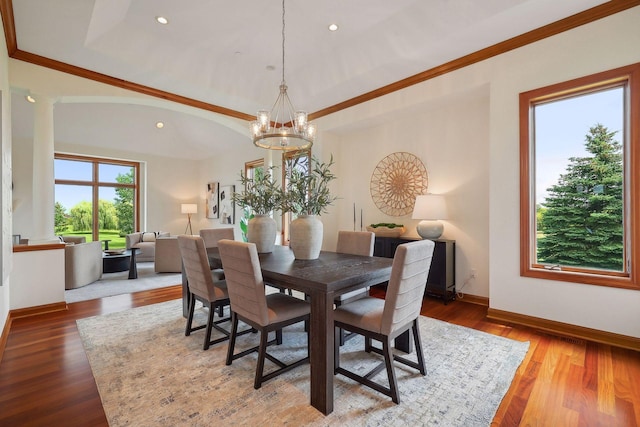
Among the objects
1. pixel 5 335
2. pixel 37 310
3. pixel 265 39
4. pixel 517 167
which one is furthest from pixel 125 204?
pixel 517 167

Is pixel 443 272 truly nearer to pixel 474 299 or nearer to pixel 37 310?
pixel 474 299

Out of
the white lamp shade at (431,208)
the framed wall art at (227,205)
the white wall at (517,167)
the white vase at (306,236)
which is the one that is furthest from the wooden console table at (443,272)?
the framed wall art at (227,205)

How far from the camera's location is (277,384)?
202 centimetres

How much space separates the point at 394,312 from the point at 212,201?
746 cm

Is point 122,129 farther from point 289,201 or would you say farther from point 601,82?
point 601,82

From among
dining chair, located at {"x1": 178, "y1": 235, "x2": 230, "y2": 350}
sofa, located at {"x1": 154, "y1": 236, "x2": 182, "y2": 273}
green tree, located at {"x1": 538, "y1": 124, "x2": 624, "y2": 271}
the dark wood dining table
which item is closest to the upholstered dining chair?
the dark wood dining table

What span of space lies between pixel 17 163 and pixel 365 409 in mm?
8398

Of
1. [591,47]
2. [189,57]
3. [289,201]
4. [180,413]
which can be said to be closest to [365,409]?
[180,413]

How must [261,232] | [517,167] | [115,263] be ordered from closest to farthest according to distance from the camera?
[261,232] → [517,167] → [115,263]

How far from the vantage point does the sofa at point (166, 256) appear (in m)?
5.53

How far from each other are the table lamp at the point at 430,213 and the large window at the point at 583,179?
0.96m

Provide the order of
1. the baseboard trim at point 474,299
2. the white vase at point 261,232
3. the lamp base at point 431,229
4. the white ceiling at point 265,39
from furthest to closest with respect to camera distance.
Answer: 1. the lamp base at point 431,229
2. the baseboard trim at point 474,299
3. the white vase at point 261,232
4. the white ceiling at point 265,39

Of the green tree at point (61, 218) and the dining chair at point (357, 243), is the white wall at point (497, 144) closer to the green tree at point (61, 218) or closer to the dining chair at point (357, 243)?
the dining chair at point (357, 243)

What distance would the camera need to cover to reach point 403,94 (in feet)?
13.2
